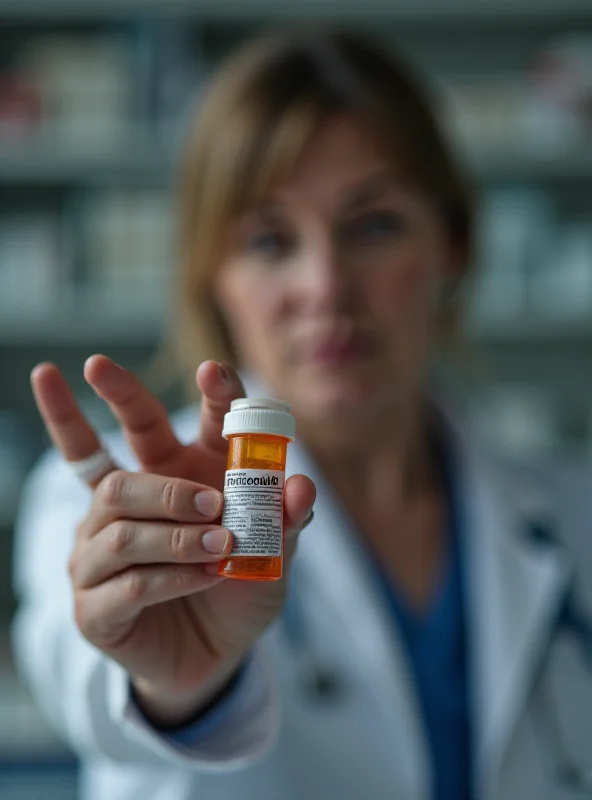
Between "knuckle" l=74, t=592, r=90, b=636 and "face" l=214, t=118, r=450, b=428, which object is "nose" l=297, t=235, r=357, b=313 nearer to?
"face" l=214, t=118, r=450, b=428

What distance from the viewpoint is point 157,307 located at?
2.40 metres

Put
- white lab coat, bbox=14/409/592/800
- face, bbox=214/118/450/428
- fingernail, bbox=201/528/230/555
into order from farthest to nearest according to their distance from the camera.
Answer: face, bbox=214/118/450/428 < white lab coat, bbox=14/409/592/800 < fingernail, bbox=201/528/230/555

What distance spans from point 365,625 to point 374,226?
51 cm

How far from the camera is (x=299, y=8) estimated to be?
7.99 ft

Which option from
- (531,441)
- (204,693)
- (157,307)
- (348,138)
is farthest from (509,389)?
(204,693)

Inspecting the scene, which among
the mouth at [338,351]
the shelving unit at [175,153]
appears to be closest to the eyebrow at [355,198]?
the mouth at [338,351]

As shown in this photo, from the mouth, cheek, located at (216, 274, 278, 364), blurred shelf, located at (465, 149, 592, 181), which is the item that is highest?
blurred shelf, located at (465, 149, 592, 181)

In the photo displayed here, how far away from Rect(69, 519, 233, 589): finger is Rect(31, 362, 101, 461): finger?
2.6 inches

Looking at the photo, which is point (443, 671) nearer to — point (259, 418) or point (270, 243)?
point (270, 243)

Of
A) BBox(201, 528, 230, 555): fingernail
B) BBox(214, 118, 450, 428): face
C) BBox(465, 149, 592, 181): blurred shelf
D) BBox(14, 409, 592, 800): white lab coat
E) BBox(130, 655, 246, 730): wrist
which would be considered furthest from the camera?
BBox(465, 149, 592, 181): blurred shelf

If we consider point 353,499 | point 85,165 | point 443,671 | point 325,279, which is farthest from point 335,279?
point 85,165

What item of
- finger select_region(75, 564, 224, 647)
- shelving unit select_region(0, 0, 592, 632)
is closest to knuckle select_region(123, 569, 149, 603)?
finger select_region(75, 564, 224, 647)

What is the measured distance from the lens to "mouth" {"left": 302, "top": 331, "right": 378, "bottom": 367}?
113 cm

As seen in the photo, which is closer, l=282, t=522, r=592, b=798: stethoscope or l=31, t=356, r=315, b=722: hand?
l=31, t=356, r=315, b=722: hand
